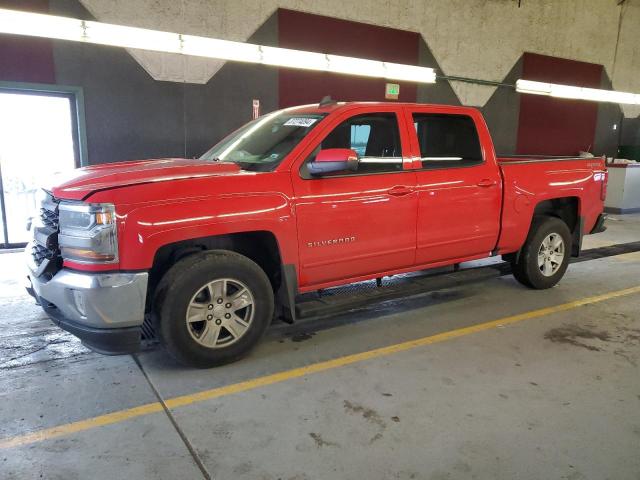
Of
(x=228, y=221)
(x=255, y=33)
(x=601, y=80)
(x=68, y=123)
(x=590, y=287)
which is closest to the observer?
(x=228, y=221)

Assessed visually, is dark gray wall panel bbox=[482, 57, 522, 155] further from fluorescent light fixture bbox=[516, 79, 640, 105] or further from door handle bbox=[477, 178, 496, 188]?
door handle bbox=[477, 178, 496, 188]

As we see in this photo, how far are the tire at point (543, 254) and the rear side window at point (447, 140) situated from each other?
1200mm

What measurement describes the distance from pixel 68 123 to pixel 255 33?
3.75m

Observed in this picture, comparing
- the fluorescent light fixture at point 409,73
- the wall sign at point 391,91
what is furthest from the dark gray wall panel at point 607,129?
the wall sign at point 391,91

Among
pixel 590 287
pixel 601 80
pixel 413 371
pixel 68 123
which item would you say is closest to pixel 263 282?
pixel 413 371

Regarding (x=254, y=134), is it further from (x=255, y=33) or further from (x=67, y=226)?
(x=255, y=33)

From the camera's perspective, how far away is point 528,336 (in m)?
4.26

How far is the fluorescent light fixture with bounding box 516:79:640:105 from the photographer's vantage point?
13633mm

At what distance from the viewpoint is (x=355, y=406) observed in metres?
3.09

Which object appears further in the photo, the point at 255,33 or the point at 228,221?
the point at 255,33

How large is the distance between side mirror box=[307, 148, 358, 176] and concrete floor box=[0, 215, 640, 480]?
57.6 inches

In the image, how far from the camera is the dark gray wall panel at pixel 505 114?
1329cm

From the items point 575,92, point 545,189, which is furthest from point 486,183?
point 575,92

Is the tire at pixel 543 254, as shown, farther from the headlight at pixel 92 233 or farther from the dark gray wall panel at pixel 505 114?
the dark gray wall panel at pixel 505 114
